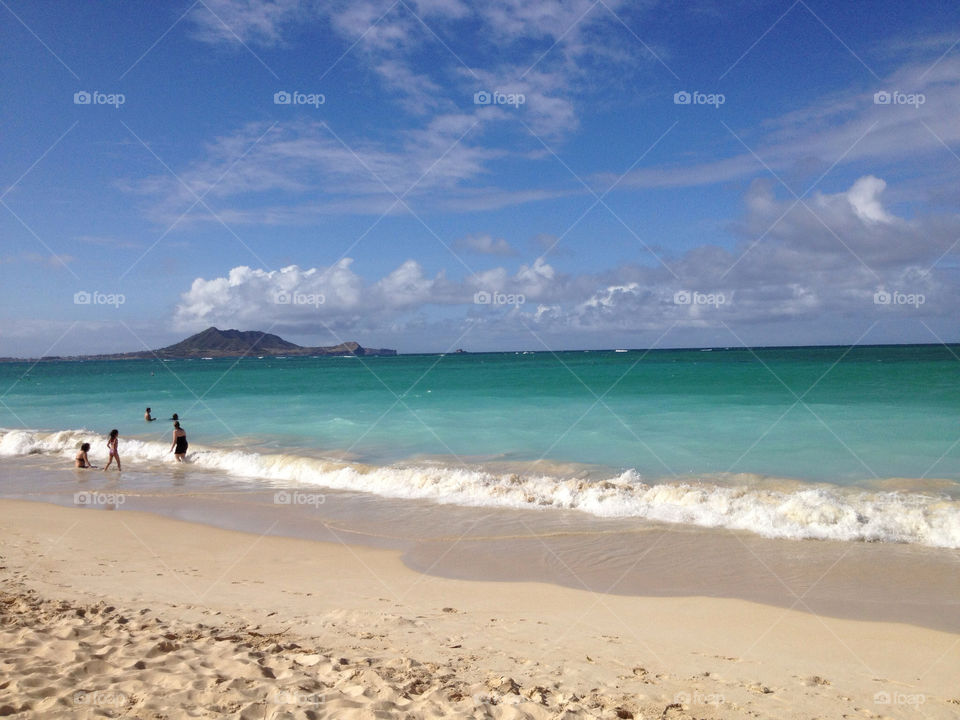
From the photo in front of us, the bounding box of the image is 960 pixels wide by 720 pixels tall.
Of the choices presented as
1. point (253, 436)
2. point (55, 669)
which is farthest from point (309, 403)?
point (55, 669)

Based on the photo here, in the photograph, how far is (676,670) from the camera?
17.3ft

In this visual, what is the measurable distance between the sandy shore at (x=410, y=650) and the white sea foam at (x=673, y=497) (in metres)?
3.86

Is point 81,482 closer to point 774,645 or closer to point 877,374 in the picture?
point 774,645

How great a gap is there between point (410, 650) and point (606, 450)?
13002 mm

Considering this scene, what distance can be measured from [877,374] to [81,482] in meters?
48.1

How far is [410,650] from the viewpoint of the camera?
5508 millimetres

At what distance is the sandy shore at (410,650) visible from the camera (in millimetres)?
4371

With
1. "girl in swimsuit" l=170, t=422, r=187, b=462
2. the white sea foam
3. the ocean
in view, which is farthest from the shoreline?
"girl in swimsuit" l=170, t=422, r=187, b=462

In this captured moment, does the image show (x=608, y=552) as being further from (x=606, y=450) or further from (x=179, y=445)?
(x=179, y=445)

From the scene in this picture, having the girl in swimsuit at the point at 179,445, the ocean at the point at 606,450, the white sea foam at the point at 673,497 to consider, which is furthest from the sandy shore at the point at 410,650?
the girl in swimsuit at the point at 179,445

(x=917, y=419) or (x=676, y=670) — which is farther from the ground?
(x=917, y=419)

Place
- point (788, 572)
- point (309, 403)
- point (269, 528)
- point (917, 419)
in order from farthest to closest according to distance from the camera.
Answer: point (309, 403), point (917, 419), point (269, 528), point (788, 572)

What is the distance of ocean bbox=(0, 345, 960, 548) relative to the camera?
1122 centimetres

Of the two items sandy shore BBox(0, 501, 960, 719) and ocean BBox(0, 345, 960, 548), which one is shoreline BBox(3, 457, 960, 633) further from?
ocean BBox(0, 345, 960, 548)
